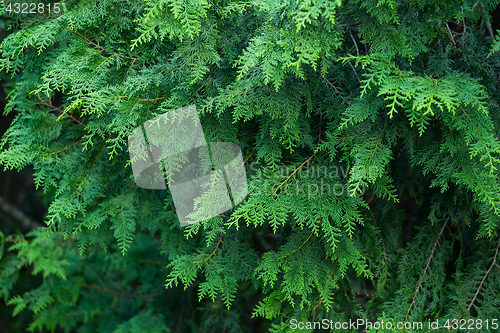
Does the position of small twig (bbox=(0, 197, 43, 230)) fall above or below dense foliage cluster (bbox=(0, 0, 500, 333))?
below

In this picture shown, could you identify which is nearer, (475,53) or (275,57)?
(275,57)

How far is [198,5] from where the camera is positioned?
1.48 metres

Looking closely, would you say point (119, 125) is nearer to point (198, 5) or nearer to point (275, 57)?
point (198, 5)

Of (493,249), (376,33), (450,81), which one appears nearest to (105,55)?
(376,33)

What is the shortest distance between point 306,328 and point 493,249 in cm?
130

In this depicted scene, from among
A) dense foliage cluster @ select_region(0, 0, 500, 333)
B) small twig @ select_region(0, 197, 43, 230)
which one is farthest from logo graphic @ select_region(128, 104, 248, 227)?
small twig @ select_region(0, 197, 43, 230)

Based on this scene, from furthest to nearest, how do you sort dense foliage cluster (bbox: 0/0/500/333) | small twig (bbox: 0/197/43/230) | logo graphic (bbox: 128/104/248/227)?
small twig (bbox: 0/197/43/230)
logo graphic (bbox: 128/104/248/227)
dense foliage cluster (bbox: 0/0/500/333)

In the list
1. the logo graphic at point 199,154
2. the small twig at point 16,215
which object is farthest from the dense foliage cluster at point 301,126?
the small twig at point 16,215

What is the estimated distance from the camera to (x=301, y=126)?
186cm

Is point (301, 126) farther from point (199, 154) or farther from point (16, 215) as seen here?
point (16, 215)

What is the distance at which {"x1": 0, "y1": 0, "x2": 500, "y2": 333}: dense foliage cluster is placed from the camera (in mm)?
1504

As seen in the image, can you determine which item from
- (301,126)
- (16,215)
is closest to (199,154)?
(301,126)

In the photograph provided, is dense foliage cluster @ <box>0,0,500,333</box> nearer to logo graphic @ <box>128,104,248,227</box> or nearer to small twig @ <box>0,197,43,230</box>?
logo graphic @ <box>128,104,248,227</box>

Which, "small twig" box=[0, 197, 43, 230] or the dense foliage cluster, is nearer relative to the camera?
the dense foliage cluster
